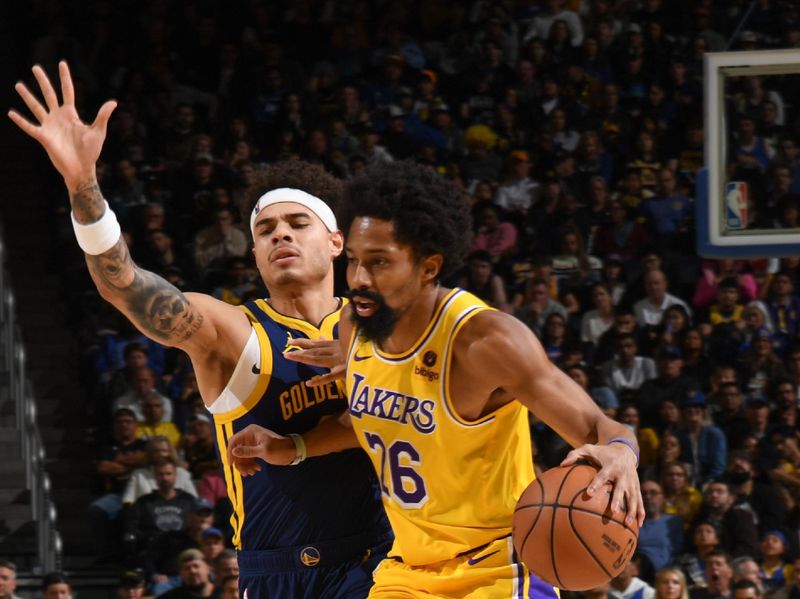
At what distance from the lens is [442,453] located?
164 inches

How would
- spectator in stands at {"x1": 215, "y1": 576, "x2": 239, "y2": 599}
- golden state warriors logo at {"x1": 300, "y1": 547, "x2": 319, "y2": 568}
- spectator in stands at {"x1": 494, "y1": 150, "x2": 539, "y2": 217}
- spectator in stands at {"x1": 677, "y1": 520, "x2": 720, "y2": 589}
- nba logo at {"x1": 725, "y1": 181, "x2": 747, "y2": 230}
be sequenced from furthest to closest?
spectator in stands at {"x1": 494, "y1": 150, "x2": 539, "y2": 217} → spectator in stands at {"x1": 677, "y1": 520, "x2": 720, "y2": 589} → spectator in stands at {"x1": 215, "y1": 576, "x2": 239, "y2": 599} → nba logo at {"x1": 725, "y1": 181, "x2": 747, "y2": 230} → golden state warriors logo at {"x1": 300, "y1": 547, "x2": 319, "y2": 568}

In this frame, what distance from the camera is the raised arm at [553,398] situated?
3.79m

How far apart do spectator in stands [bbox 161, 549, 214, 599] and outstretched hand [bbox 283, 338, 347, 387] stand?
3799mm

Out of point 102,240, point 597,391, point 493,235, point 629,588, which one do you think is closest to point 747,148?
point 597,391

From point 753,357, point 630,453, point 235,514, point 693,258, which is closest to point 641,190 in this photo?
point 693,258

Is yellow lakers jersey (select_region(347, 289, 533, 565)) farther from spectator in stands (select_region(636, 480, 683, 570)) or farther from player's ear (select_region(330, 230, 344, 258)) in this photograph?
spectator in stands (select_region(636, 480, 683, 570))

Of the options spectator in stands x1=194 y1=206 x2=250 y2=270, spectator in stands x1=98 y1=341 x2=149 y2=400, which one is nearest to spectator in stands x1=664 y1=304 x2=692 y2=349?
spectator in stands x1=194 y1=206 x2=250 y2=270

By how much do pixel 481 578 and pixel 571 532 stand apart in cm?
47

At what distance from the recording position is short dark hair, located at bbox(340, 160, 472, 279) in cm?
432

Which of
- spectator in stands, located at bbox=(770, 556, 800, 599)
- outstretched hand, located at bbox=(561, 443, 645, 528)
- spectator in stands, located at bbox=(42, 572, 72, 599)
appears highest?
outstretched hand, located at bbox=(561, 443, 645, 528)

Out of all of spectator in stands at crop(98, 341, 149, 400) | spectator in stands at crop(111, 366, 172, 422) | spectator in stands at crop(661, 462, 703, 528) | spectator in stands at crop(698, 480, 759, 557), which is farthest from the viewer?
spectator in stands at crop(98, 341, 149, 400)

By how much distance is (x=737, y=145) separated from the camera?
845 cm

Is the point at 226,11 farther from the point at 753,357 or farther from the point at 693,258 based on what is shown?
the point at 753,357

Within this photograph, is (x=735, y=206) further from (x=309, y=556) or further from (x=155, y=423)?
(x=155, y=423)
